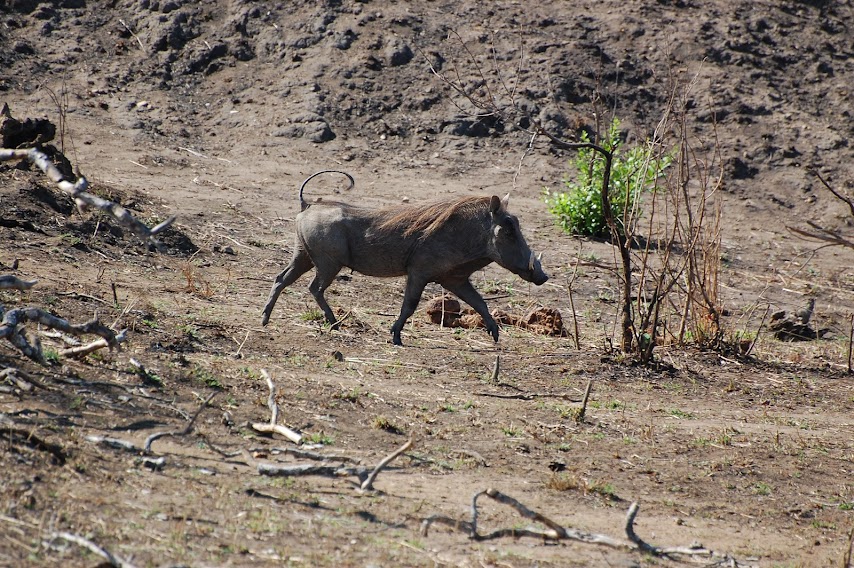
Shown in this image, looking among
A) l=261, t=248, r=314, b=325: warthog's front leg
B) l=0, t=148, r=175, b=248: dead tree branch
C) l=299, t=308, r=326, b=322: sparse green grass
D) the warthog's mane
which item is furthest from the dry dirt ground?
l=0, t=148, r=175, b=248: dead tree branch

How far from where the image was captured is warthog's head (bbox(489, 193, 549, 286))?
7652 millimetres

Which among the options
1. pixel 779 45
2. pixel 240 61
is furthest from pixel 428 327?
pixel 779 45

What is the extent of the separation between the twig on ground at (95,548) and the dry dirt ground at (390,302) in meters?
0.04

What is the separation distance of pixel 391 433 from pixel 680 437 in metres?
1.60

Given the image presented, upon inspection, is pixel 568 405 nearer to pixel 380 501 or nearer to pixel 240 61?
pixel 380 501

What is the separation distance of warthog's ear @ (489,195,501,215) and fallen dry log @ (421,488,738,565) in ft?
12.8

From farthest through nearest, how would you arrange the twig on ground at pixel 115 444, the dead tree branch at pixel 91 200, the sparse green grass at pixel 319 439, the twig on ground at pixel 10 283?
the sparse green grass at pixel 319 439 < the twig on ground at pixel 10 283 < the twig on ground at pixel 115 444 < the dead tree branch at pixel 91 200

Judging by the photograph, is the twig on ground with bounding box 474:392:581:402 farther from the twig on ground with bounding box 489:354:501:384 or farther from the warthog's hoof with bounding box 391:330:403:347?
the warthog's hoof with bounding box 391:330:403:347

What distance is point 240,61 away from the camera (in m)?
14.5

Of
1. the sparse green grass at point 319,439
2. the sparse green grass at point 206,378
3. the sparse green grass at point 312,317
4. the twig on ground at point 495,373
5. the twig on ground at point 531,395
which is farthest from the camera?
the sparse green grass at point 312,317

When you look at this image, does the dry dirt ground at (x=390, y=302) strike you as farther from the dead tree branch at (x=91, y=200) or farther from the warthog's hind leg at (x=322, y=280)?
the dead tree branch at (x=91, y=200)

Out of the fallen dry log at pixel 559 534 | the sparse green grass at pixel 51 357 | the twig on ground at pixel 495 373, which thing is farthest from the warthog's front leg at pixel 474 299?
the fallen dry log at pixel 559 534

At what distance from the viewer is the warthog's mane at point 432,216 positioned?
7.70m

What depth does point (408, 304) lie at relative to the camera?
7531 millimetres
